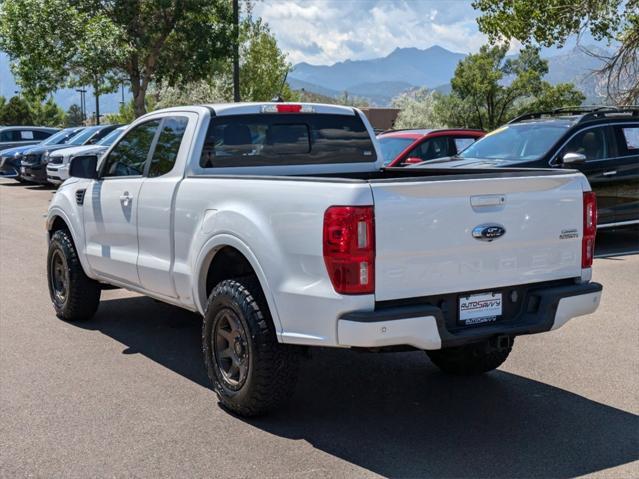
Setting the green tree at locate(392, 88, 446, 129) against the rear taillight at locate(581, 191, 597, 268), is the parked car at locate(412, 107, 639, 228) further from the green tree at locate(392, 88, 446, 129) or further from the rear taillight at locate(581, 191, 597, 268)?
the green tree at locate(392, 88, 446, 129)

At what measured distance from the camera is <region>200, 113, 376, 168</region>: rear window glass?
593 centimetres

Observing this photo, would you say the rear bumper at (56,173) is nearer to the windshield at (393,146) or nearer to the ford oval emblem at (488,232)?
the windshield at (393,146)

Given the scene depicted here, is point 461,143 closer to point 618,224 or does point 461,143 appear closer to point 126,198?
point 618,224

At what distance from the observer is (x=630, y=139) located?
11.8 metres

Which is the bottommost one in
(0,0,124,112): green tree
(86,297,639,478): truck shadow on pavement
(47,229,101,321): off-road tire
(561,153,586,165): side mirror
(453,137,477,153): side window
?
(86,297,639,478): truck shadow on pavement

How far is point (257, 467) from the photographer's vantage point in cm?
427

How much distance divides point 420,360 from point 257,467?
2399 mm

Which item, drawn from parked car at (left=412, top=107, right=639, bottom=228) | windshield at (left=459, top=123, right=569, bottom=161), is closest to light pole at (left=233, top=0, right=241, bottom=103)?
windshield at (left=459, top=123, right=569, bottom=161)

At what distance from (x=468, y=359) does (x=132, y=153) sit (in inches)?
124

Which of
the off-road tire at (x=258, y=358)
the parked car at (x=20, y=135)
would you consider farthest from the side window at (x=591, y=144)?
the parked car at (x=20, y=135)

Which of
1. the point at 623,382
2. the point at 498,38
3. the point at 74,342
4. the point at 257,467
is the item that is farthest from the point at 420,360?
the point at 498,38

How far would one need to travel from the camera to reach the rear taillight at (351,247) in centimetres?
420

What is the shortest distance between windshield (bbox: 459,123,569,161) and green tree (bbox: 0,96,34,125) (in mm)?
81746

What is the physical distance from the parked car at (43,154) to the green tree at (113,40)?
400 cm
